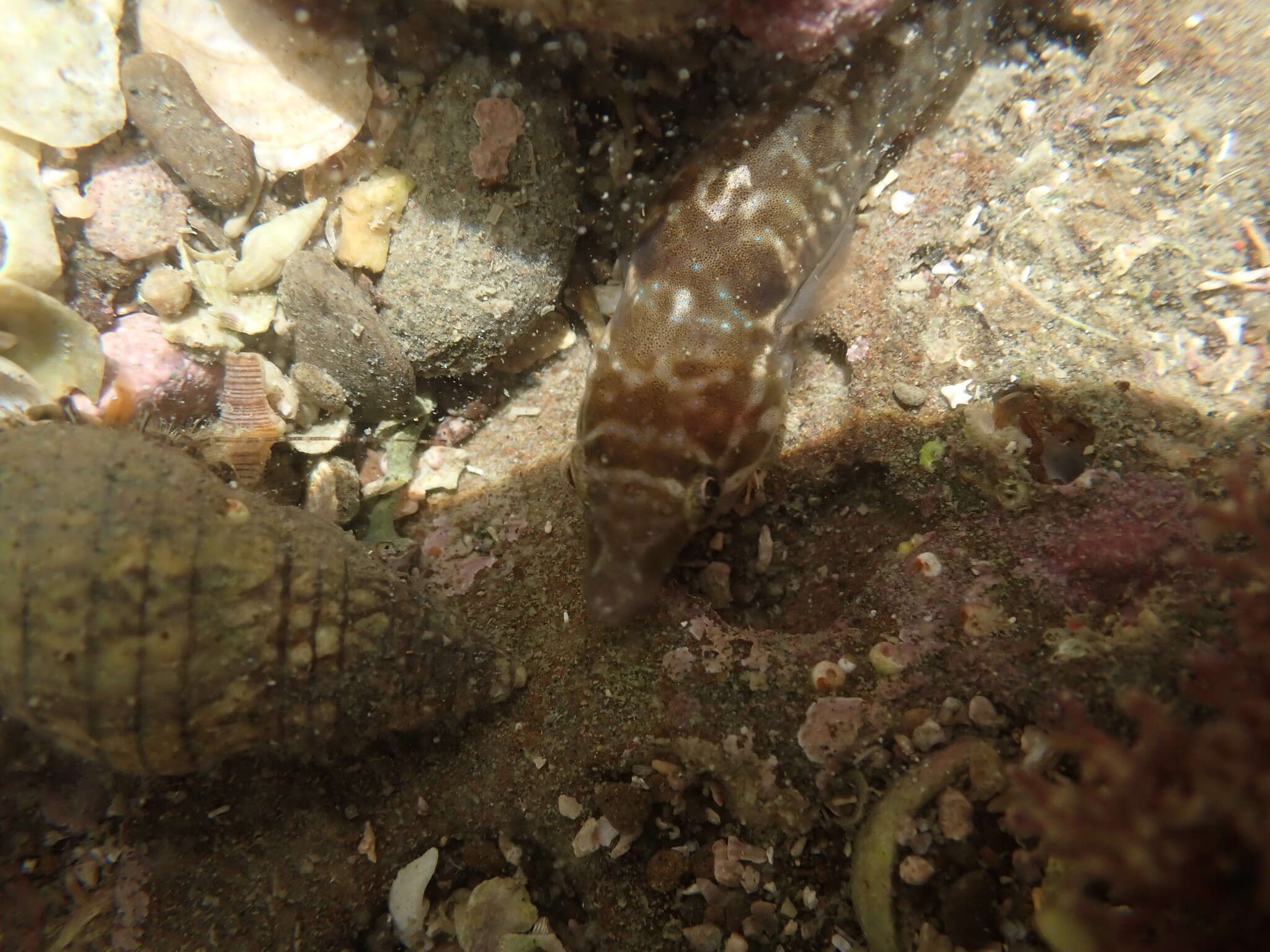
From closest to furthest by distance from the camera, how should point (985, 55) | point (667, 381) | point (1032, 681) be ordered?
1. point (1032, 681)
2. point (667, 381)
3. point (985, 55)

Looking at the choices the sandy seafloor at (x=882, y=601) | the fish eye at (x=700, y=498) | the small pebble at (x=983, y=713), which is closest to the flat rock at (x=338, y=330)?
the sandy seafloor at (x=882, y=601)

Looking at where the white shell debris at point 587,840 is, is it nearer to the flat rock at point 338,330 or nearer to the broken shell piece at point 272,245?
the flat rock at point 338,330

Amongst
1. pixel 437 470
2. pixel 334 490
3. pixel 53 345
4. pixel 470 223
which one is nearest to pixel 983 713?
pixel 437 470

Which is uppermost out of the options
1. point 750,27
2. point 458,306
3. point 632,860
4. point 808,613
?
point 750,27

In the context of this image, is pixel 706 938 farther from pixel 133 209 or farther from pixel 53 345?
pixel 133 209

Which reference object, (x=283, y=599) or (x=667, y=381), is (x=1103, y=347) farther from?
(x=283, y=599)

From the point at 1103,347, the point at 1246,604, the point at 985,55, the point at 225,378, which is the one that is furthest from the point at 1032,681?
the point at 225,378
